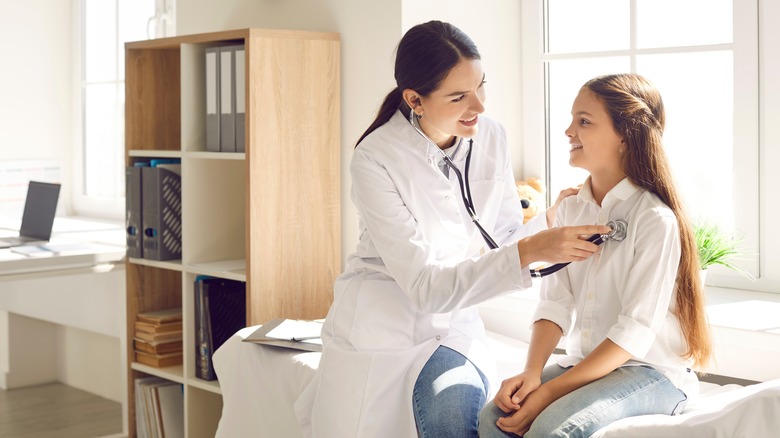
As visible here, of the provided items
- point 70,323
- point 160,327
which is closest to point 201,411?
point 160,327

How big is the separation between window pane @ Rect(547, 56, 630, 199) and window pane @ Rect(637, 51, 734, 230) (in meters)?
0.20

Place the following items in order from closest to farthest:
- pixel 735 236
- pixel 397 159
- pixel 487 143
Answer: pixel 397 159, pixel 487 143, pixel 735 236

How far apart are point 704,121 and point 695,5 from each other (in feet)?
1.00

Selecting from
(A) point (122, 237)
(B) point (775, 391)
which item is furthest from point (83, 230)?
(B) point (775, 391)

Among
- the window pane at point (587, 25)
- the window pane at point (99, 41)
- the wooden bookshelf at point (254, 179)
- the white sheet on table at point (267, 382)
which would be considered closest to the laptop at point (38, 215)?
the wooden bookshelf at point (254, 179)

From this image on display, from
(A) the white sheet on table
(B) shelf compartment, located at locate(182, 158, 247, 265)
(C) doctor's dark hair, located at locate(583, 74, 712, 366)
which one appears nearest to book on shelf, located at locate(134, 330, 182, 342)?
(B) shelf compartment, located at locate(182, 158, 247, 265)

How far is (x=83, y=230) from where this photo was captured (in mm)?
3785

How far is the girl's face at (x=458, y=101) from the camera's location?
1.82 meters

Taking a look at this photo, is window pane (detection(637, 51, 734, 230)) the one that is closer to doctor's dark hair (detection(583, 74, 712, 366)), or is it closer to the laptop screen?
doctor's dark hair (detection(583, 74, 712, 366))

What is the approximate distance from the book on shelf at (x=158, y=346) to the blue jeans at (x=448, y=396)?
134cm

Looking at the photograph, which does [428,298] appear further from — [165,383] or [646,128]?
[165,383]

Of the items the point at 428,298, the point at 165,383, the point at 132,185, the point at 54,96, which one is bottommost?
the point at 165,383

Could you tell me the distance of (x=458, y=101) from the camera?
182cm

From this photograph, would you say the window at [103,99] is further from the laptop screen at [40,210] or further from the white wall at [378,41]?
the white wall at [378,41]
